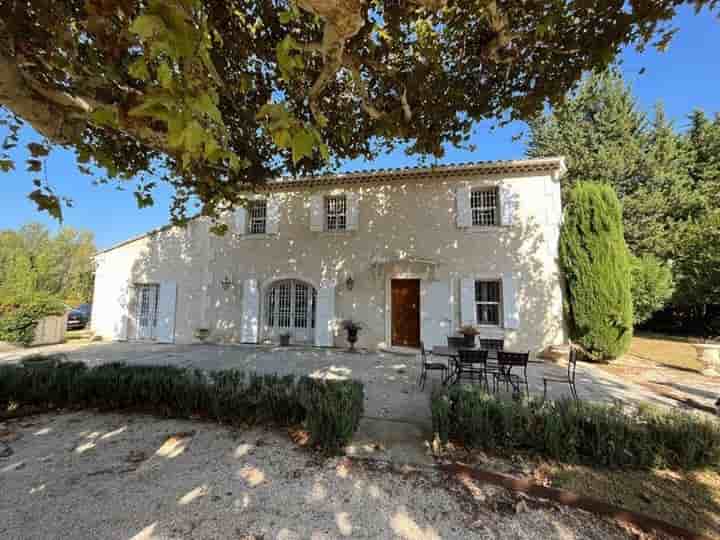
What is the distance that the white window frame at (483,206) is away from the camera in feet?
29.8

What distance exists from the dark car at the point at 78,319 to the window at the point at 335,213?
1475 centimetres

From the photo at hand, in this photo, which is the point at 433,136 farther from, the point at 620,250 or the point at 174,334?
the point at 174,334

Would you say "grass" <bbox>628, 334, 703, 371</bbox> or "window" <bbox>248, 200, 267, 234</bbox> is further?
"window" <bbox>248, 200, 267, 234</bbox>

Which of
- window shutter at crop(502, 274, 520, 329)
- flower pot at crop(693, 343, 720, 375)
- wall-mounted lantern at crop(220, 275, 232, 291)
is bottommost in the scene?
flower pot at crop(693, 343, 720, 375)

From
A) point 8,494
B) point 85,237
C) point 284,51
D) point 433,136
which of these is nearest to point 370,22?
point 433,136

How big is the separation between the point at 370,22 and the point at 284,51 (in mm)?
3056

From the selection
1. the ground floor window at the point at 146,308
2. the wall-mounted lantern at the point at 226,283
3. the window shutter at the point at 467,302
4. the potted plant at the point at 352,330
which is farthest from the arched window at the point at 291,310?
the window shutter at the point at 467,302

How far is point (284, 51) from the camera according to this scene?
1.73 metres

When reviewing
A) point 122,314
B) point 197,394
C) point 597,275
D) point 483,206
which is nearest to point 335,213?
point 483,206

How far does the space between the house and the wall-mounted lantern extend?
1.5 inches

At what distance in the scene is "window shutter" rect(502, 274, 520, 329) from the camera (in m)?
8.48

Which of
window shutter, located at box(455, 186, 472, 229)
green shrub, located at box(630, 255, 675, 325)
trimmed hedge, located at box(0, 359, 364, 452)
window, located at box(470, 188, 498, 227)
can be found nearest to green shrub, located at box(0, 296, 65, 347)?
trimmed hedge, located at box(0, 359, 364, 452)

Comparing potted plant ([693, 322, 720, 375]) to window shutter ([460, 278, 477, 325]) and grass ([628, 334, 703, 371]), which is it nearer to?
grass ([628, 334, 703, 371])

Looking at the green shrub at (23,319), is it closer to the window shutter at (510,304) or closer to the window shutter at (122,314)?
the window shutter at (122,314)
